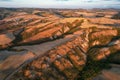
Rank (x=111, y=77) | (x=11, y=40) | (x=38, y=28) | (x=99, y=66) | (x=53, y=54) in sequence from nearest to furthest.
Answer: (x=111, y=77)
(x=99, y=66)
(x=53, y=54)
(x=11, y=40)
(x=38, y=28)

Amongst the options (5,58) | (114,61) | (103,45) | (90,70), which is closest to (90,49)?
(103,45)

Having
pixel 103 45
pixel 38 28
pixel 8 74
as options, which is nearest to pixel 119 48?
pixel 103 45

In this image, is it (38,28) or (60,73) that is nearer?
(60,73)

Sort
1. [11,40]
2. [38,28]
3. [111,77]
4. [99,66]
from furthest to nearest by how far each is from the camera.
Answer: [38,28] → [11,40] → [99,66] → [111,77]

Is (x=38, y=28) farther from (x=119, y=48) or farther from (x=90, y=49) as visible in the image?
(x=119, y=48)

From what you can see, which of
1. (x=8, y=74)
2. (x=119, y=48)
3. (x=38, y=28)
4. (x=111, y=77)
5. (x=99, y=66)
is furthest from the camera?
(x=38, y=28)

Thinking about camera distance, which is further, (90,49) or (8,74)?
(90,49)

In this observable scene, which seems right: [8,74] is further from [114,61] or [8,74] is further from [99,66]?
[114,61]

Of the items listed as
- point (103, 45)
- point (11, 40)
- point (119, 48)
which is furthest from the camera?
point (11, 40)
